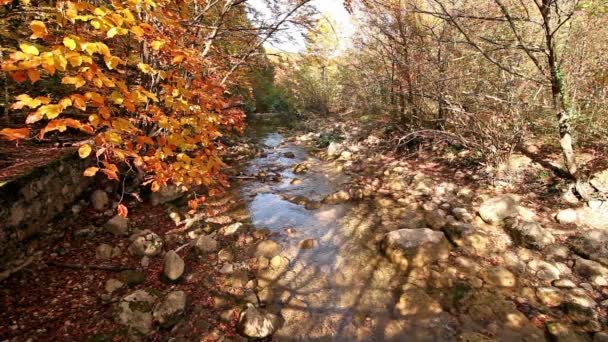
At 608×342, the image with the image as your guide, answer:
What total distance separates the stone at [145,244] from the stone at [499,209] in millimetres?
6092

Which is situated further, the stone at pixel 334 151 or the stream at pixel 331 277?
the stone at pixel 334 151

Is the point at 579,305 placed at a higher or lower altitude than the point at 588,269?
lower

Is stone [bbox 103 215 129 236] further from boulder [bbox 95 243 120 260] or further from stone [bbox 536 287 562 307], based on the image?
stone [bbox 536 287 562 307]

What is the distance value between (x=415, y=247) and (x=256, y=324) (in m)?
2.98

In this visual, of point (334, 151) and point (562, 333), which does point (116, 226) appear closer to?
point (562, 333)

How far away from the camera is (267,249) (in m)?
5.34

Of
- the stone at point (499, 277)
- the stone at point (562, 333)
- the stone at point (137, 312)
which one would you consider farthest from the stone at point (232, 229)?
the stone at point (562, 333)

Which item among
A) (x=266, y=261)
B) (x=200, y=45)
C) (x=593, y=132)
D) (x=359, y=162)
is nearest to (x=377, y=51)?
(x=359, y=162)

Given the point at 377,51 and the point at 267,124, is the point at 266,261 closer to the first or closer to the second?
the point at 377,51

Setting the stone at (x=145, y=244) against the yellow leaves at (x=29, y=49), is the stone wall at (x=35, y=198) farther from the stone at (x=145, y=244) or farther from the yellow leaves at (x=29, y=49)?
the yellow leaves at (x=29, y=49)

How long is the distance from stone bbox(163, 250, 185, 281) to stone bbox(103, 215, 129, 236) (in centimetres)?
119

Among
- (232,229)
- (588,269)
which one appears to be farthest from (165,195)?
(588,269)

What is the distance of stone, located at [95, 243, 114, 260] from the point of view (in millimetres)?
4344

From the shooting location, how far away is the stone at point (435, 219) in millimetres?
5941
